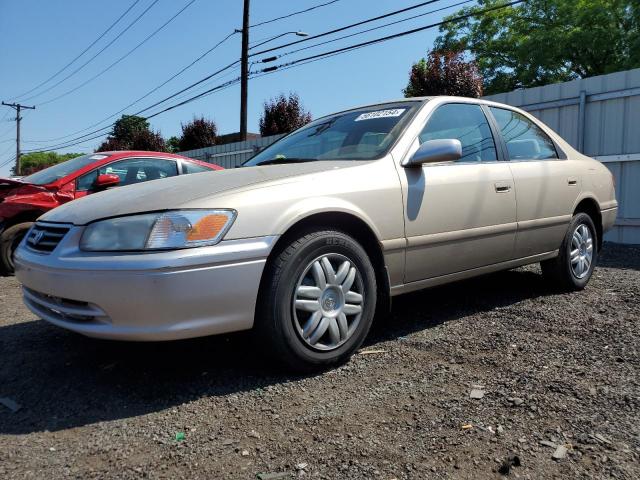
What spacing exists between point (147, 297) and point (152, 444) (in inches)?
24.3

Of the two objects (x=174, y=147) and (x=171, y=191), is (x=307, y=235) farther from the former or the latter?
(x=174, y=147)

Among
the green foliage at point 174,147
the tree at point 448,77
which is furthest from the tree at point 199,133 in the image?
the tree at point 448,77

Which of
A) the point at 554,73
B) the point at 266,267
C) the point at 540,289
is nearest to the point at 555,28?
the point at 554,73

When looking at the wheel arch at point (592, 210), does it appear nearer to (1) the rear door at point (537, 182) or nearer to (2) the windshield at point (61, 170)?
(1) the rear door at point (537, 182)

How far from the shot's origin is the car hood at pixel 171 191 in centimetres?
263

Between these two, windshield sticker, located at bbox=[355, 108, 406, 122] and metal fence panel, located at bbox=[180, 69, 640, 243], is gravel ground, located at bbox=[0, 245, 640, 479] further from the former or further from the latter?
metal fence panel, located at bbox=[180, 69, 640, 243]

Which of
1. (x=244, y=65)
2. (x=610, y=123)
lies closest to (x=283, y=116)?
(x=244, y=65)

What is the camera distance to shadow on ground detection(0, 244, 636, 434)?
2467mm

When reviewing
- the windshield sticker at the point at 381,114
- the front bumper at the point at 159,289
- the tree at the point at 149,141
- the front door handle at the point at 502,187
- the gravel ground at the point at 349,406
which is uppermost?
the tree at the point at 149,141

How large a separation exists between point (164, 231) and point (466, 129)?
2.37 metres

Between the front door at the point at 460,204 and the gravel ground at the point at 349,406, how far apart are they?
1.57 feet

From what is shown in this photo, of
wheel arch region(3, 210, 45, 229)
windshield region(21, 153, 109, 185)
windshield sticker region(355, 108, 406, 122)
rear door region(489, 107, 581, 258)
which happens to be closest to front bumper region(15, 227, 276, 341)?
windshield sticker region(355, 108, 406, 122)

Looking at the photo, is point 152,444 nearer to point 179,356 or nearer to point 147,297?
point 147,297

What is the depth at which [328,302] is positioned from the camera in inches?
112
